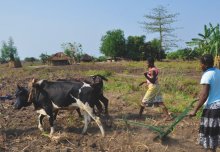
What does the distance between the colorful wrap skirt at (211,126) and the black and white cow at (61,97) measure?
230cm

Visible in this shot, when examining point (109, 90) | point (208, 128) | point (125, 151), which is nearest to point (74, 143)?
point (125, 151)

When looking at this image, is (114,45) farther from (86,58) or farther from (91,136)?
(91,136)

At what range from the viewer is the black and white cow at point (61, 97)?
8.51m

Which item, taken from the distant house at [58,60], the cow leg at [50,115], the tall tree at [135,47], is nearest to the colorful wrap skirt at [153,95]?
the cow leg at [50,115]

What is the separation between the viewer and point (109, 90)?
1506 cm

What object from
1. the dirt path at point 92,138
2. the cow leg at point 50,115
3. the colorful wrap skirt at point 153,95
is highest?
the colorful wrap skirt at point 153,95

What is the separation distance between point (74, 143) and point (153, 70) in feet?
8.53

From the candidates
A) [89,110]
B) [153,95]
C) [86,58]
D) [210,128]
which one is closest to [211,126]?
[210,128]

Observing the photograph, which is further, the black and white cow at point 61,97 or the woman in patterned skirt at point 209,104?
the black and white cow at point 61,97

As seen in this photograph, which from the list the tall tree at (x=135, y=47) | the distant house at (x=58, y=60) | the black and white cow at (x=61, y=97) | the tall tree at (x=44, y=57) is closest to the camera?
the black and white cow at (x=61, y=97)

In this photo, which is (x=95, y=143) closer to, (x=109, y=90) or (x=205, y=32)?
(x=109, y=90)

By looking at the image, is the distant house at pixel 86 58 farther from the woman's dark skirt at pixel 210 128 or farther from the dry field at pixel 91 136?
the woman's dark skirt at pixel 210 128

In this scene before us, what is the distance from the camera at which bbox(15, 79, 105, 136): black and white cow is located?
851cm

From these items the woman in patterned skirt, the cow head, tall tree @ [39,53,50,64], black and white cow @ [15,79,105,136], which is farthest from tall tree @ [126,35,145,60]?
the woman in patterned skirt
